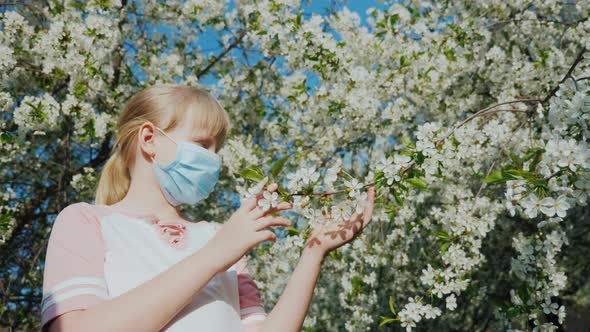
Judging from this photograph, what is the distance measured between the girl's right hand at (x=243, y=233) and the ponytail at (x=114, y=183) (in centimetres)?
68

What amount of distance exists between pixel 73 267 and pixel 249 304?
0.59 metres

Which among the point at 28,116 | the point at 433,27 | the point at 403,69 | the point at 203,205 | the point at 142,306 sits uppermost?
the point at 433,27

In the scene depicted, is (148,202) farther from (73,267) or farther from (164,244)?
(73,267)

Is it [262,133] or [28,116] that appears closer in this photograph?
[28,116]

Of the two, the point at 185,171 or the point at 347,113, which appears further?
the point at 347,113

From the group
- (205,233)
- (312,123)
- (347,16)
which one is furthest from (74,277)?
(347,16)

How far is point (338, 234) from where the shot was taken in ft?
5.01

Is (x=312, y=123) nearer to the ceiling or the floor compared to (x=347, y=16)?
nearer to the floor

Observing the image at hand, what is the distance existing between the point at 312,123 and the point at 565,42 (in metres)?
3.22

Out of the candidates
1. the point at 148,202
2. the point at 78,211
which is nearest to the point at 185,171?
the point at 148,202

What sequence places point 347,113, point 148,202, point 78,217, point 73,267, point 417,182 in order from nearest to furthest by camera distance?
point 73,267 < point 78,217 < point 148,202 < point 417,182 < point 347,113

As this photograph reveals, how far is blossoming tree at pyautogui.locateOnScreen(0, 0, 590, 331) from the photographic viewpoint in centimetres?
338

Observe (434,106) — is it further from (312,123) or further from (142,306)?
(142,306)

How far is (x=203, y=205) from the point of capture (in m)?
6.11
